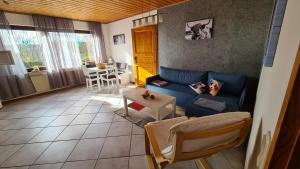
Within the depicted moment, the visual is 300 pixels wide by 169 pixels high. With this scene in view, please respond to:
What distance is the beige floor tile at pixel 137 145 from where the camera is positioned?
1855 mm

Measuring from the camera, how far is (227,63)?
9.57 ft

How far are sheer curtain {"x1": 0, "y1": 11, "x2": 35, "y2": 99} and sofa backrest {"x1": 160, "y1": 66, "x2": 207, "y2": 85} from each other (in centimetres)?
397

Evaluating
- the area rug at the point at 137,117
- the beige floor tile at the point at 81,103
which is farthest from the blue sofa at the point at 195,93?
the beige floor tile at the point at 81,103

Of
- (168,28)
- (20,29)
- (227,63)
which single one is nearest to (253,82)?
(227,63)

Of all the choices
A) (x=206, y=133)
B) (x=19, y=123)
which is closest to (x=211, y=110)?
(x=206, y=133)

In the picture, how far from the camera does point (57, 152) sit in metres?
1.92

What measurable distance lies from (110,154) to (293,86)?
1973 millimetres

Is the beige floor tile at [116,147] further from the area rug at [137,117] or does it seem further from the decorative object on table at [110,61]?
the decorative object on table at [110,61]

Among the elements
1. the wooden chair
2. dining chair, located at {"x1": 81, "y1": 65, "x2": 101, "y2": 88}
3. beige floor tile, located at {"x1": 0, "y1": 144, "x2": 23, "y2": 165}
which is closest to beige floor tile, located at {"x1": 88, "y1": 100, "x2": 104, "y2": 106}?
dining chair, located at {"x1": 81, "y1": 65, "x2": 101, "y2": 88}

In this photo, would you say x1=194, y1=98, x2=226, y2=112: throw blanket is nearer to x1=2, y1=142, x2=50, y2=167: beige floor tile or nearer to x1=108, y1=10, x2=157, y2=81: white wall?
x1=2, y1=142, x2=50, y2=167: beige floor tile

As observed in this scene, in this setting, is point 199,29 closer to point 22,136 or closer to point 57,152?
point 57,152

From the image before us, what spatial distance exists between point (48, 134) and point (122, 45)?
3.86m

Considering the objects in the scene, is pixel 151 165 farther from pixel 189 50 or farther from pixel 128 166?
pixel 189 50

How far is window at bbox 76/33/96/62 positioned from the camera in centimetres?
504
